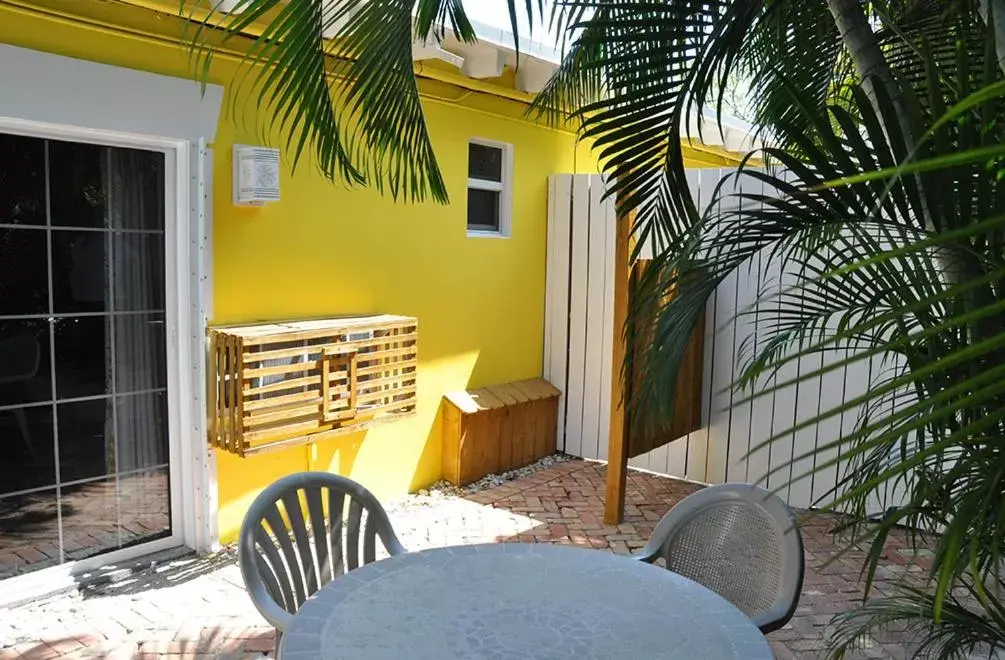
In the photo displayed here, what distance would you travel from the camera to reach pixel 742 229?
184 cm

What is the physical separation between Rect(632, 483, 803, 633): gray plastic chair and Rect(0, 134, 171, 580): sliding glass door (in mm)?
2947

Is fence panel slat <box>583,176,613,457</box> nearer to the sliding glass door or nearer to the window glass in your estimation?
the window glass

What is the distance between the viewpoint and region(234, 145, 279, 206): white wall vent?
4.39m

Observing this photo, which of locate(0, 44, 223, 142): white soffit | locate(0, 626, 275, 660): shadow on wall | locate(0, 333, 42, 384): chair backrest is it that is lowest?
locate(0, 626, 275, 660): shadow on wall

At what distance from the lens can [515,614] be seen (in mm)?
2080

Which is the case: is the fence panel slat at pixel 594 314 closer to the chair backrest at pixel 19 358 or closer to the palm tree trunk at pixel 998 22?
the chair backrest at pixel 19 358

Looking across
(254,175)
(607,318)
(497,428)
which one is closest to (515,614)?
(254,175)

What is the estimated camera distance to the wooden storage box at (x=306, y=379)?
4.27m

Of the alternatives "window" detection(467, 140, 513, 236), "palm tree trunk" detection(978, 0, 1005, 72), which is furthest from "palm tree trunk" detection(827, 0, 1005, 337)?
"window" detection(467, 140, 513, 236)

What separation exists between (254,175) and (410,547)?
2412 mm

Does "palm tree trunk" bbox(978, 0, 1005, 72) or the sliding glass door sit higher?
"palm tree trunk" bbox(978, 0, 1005, 72)

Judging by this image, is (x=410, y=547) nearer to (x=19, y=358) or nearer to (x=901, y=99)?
(x=19, y=358)

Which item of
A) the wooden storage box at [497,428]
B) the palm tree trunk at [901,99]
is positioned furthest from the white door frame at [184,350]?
the palm tree trunk at [901,99]

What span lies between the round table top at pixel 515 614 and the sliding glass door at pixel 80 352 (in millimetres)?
2476
